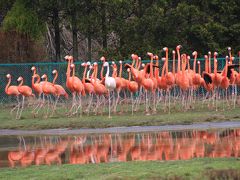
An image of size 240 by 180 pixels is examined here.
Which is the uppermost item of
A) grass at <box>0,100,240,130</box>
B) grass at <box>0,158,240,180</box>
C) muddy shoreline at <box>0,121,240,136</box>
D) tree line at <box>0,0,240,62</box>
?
tree line at <box>0,0,240,62</box>

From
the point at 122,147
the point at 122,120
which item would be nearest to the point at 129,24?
the point at 122,120

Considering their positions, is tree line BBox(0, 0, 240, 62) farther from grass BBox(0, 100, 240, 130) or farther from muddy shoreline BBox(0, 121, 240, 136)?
muddy shoreline BBox(0, 121, 240, 136)

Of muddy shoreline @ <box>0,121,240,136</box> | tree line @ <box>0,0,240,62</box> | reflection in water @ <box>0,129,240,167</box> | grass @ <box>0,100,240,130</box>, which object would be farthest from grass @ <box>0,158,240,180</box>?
tree line @ <box>0,0,240,62</box>

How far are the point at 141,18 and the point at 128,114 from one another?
13117mm

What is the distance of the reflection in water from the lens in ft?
44.5

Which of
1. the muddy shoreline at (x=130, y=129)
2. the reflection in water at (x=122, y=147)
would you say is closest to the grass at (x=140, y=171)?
the reflection in water at (x=122, y=147)

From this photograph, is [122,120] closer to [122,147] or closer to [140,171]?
[122,147]

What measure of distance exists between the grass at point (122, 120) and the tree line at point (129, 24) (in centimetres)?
1243

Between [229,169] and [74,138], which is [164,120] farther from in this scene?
[229,169]

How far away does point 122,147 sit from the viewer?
50.2ft

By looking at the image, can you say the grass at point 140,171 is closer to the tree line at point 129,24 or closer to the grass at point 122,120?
the grass at point 122,120

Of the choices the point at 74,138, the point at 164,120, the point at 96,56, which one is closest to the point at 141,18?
the point at 96,56

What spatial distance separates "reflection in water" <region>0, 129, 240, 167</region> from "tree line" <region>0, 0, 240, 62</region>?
1833cm

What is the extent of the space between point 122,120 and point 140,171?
9768 millimetres
